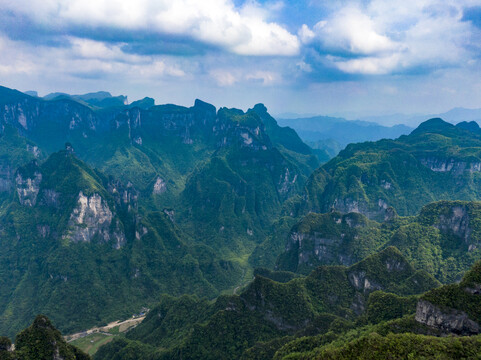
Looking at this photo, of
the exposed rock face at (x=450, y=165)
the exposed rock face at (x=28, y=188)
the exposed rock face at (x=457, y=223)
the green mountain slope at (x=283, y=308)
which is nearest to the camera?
the green mountain slope at (x=283, y=308)

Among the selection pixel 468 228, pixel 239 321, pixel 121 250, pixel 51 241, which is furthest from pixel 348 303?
pixel 51 241

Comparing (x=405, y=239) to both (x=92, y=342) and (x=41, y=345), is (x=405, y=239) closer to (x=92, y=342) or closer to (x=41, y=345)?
(x=41, y=345)

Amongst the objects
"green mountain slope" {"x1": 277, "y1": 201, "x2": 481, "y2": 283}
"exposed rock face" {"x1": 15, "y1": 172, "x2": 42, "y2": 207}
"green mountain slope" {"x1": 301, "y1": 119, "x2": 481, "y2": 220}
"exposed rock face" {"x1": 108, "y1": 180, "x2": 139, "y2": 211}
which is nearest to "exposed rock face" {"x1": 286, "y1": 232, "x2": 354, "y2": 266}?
"green mountain slope" {"x1": 277, "y1": 201, "x2": 481, "y2": 283}

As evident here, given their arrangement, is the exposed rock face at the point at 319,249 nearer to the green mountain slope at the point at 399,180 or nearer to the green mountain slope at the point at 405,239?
the green mountain slope at the point at 405,239

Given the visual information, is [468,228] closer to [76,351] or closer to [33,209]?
[76,351]

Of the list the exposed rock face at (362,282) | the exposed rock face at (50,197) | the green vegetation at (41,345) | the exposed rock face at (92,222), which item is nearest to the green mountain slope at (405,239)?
the exposed rock face at (362,282)

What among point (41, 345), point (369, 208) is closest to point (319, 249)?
point (369, 208)
